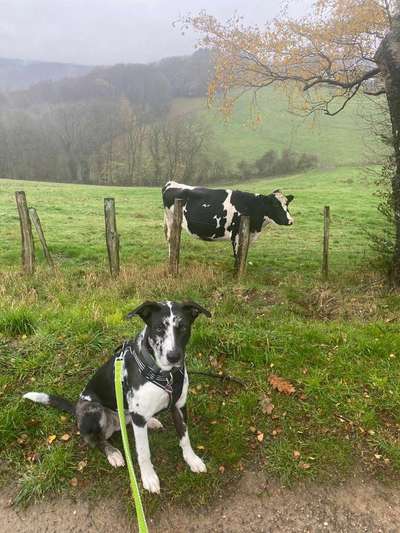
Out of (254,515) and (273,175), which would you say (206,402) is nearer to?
(254,515)

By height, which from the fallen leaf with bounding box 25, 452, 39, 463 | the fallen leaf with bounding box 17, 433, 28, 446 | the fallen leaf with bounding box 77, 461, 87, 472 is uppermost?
the fallen leaf with bounding box 17, 433, 28, 446

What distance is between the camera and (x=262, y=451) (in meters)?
4.43

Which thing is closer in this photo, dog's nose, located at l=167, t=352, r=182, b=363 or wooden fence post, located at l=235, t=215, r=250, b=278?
dog's nose, located at l=167, t=352, r=182, b=363

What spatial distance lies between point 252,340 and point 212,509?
266cm

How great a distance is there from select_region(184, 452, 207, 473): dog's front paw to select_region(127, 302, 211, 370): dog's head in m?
1.15

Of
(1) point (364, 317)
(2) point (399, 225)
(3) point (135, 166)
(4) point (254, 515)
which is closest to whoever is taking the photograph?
(4) point (254, 515)

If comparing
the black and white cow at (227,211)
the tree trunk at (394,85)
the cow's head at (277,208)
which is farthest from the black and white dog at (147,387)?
the cow's head at (277,208)

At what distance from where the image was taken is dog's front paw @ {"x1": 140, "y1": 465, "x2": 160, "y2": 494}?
12.9 ft

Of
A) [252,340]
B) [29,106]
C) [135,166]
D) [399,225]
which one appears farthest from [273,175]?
[29,106]

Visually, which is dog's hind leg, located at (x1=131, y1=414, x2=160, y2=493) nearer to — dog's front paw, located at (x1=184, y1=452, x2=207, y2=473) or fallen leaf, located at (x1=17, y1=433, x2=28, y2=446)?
dog's front paw, located at (x1=184, y1=452, x2=207, y2=473)

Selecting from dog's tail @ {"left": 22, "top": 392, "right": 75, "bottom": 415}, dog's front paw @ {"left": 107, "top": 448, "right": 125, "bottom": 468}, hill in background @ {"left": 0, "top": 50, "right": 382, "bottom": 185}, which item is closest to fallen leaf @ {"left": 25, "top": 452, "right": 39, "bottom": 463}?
dog's tail @ {"left": 22, "top": 392, "right": 75, "bottom": 415}

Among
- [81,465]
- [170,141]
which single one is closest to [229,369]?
[81,465]

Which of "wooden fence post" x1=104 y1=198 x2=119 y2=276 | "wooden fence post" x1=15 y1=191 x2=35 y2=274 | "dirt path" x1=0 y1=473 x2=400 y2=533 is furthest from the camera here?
"wooden fence post" x1=15 y1=191 x2=35 y2=274

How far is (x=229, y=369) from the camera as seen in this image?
5.66 meters
